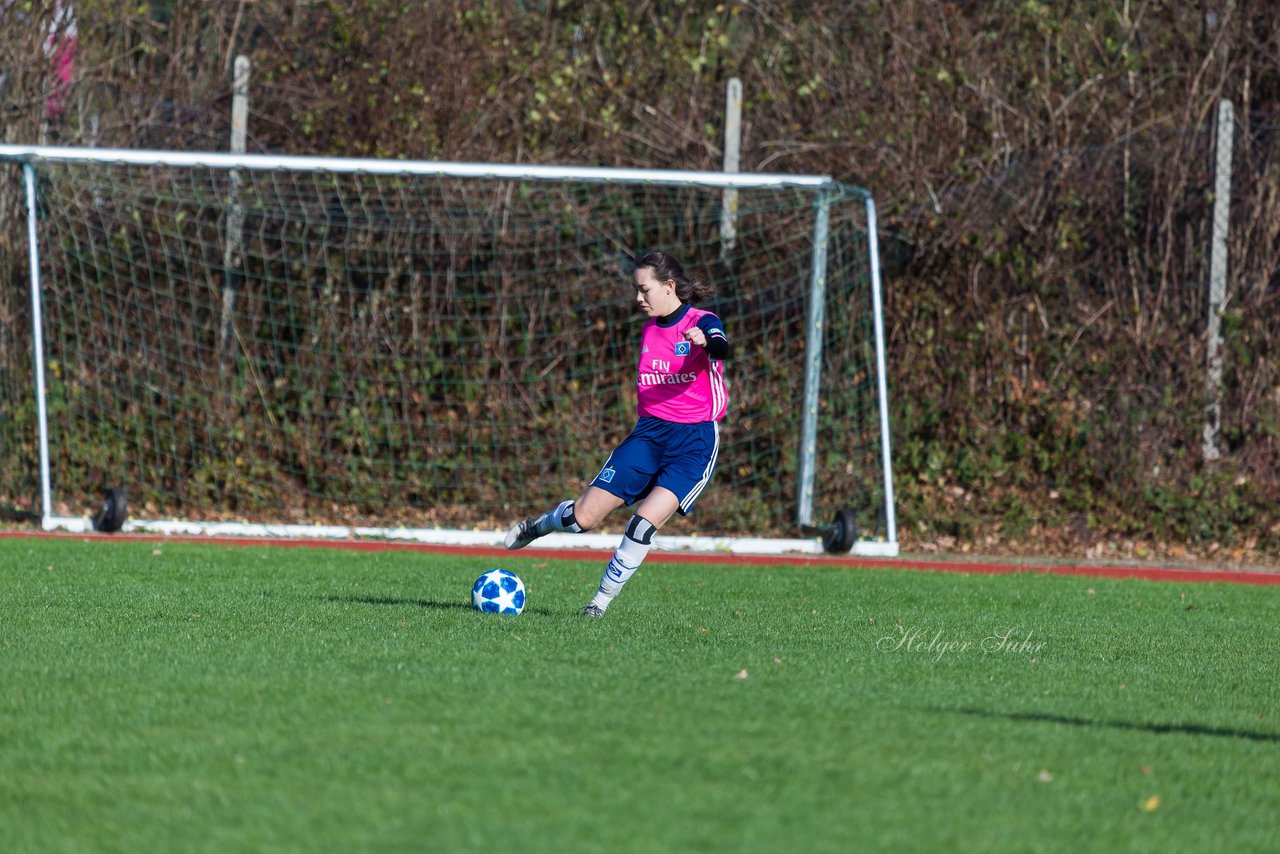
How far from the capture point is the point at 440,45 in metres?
13.8

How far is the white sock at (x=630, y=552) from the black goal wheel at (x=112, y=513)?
17.9 feet

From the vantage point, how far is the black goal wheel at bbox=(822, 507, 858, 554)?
441 inches

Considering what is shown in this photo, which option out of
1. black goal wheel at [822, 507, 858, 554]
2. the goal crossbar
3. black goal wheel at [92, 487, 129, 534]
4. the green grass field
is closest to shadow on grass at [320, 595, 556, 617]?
the green grass field

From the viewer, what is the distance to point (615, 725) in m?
4.41

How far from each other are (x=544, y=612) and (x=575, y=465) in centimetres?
565

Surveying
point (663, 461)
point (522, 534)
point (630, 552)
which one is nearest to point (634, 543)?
point (630, 552)

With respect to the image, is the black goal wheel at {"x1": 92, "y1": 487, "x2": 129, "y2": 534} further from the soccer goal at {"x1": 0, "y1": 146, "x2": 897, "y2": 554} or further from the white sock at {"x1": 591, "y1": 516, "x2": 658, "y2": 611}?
the white sock at {"x1": 591, "y1": 516, "x2": 658, "y2": 611}

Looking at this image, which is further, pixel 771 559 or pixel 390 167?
pixel 390 167

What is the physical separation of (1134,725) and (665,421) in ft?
9.75

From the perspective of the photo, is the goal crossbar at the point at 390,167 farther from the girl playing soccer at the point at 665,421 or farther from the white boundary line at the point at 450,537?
the girl playing soccer at the point at 665,421

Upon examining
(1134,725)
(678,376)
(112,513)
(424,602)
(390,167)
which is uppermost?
(390,167)

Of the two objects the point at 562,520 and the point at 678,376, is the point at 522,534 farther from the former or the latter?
the point at 678,376

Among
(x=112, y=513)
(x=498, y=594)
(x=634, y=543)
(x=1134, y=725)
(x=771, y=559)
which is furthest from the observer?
(x=112, y=513)

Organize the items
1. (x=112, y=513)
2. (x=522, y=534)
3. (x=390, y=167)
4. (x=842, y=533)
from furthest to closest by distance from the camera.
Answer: (x=390, y=167)
(x=842, y=533)
(x=112, y=513)
(x=522, y=534)
